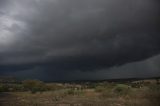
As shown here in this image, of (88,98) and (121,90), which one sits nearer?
(88,98)

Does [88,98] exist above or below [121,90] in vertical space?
below

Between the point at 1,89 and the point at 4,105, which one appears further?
the point at 1,89

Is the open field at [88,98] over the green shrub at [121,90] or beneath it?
beneath

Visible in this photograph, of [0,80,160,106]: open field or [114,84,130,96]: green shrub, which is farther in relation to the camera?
[114,84,130,96]: green shrub

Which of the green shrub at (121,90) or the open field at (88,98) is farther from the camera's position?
the green shrub at (121,90)

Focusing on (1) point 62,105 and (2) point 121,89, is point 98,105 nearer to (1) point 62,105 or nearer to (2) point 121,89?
(1) point 62,105

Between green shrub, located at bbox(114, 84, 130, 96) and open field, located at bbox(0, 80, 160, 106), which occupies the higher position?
green shrub, located at bbox(114, 84, 130, 96)

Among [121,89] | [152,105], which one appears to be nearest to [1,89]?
[121,89]

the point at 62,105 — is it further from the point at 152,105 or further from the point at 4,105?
the point at 152,105

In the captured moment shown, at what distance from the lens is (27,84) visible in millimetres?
54656

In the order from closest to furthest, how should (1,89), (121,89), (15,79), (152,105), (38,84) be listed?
(152,105), (121,89), (1,89), (38,84), (15,79)

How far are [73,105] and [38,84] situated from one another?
32722mm

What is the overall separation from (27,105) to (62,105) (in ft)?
8.57

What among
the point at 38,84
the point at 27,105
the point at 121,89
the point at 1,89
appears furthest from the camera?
the point at 38,84
